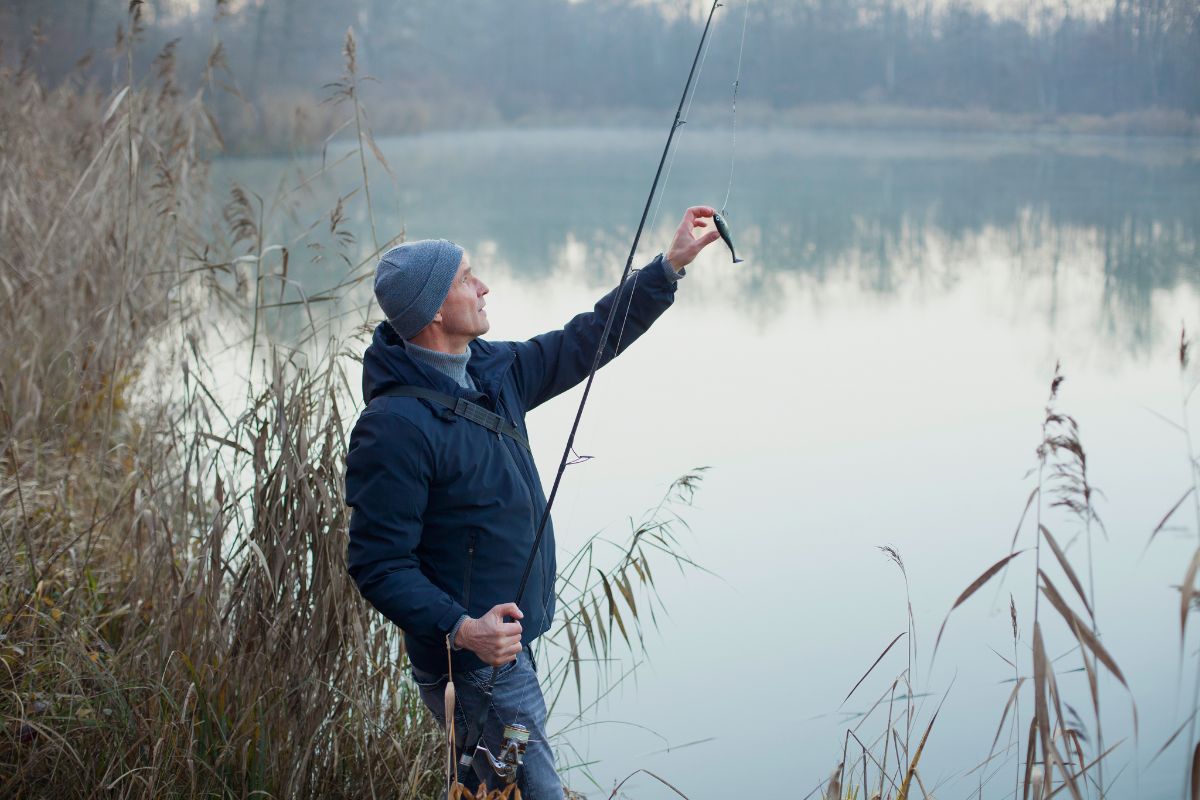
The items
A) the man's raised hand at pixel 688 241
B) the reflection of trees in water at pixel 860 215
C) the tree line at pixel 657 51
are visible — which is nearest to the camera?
the man's raised hand at pixel 688 241

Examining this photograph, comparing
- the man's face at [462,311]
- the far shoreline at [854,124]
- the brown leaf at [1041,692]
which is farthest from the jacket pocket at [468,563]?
the far shoreline at [854,124]

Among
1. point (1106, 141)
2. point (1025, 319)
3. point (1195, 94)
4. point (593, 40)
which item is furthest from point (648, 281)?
point (593, 40)

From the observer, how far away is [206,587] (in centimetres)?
188

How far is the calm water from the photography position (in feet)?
9.41

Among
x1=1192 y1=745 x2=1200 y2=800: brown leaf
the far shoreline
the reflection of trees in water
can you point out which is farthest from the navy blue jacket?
the far shoreline

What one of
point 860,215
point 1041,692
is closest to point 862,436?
point 1041,692

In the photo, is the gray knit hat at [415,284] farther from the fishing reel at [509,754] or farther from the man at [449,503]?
the fishing reel at [509,754]

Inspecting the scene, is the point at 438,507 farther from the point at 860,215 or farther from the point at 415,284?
the point at 860,215

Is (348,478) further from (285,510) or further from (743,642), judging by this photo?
(743,642)

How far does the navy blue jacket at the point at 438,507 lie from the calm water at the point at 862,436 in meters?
0.80

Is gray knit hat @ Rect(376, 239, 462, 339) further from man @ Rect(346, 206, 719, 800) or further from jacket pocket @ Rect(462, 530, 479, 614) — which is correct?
jacket pocket @ Rect(462, 530, 479, 614)

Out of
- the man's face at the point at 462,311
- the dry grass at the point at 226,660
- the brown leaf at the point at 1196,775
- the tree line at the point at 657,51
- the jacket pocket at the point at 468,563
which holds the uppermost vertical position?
the tree line at the point at 657,51

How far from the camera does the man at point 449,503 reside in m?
1.46

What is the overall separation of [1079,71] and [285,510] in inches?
389
